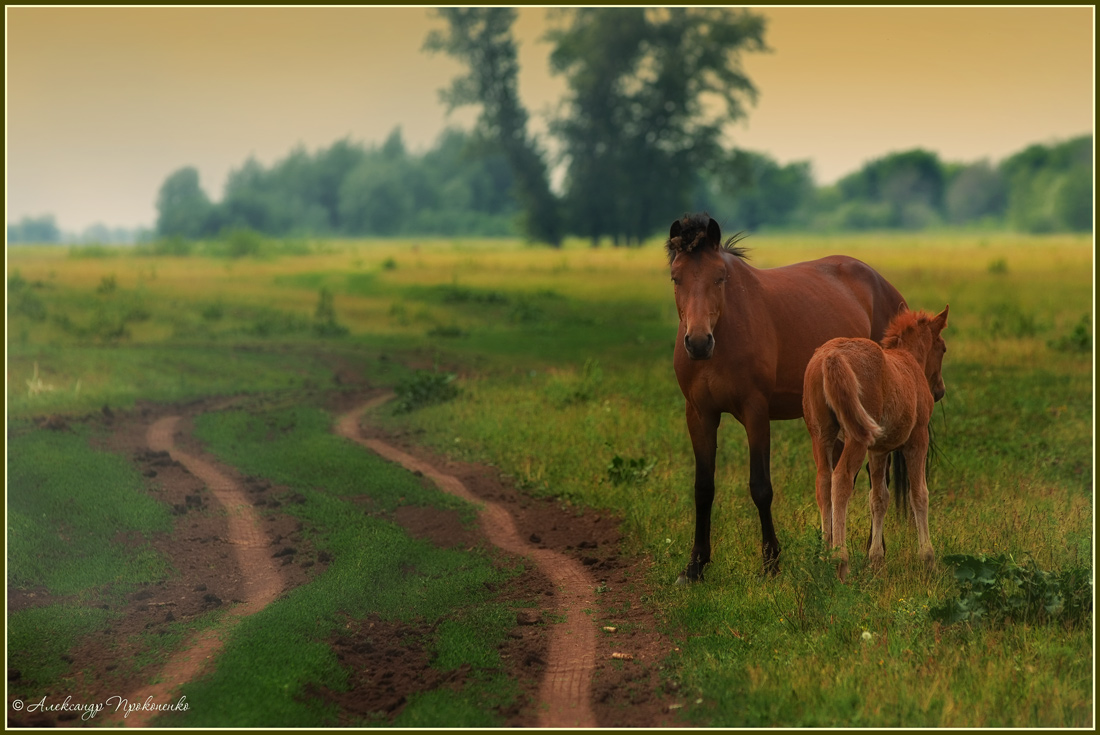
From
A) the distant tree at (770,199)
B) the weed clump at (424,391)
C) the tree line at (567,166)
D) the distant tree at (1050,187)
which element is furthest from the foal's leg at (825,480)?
the distant tree at (1050,187)

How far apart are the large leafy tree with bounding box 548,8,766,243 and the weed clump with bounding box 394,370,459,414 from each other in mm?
26328

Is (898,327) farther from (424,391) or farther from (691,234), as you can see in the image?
(424,391)

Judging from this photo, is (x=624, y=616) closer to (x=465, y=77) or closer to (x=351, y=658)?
(x=351, y=658)

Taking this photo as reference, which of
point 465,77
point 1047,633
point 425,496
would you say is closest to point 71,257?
point 465,77

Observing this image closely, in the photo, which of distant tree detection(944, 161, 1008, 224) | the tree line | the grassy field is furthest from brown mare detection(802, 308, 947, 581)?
distant tree detection(944, 161, 1008, 224)

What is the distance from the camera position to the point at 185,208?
40.4 meters

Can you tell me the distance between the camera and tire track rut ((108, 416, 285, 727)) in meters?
5.55

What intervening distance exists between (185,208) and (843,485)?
3928 centimetres

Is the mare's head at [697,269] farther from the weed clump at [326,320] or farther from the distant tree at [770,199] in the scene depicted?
the distant tree at [770,199]

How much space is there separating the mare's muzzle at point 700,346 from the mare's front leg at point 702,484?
85 centimetres

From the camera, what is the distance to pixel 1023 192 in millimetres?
55406

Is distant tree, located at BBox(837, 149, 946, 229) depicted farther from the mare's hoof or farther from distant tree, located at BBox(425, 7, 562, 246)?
the mare's hoof

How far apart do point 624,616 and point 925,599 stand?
6.65 ft

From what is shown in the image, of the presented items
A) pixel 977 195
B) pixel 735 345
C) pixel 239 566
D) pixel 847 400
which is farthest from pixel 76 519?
pixel 977 195
